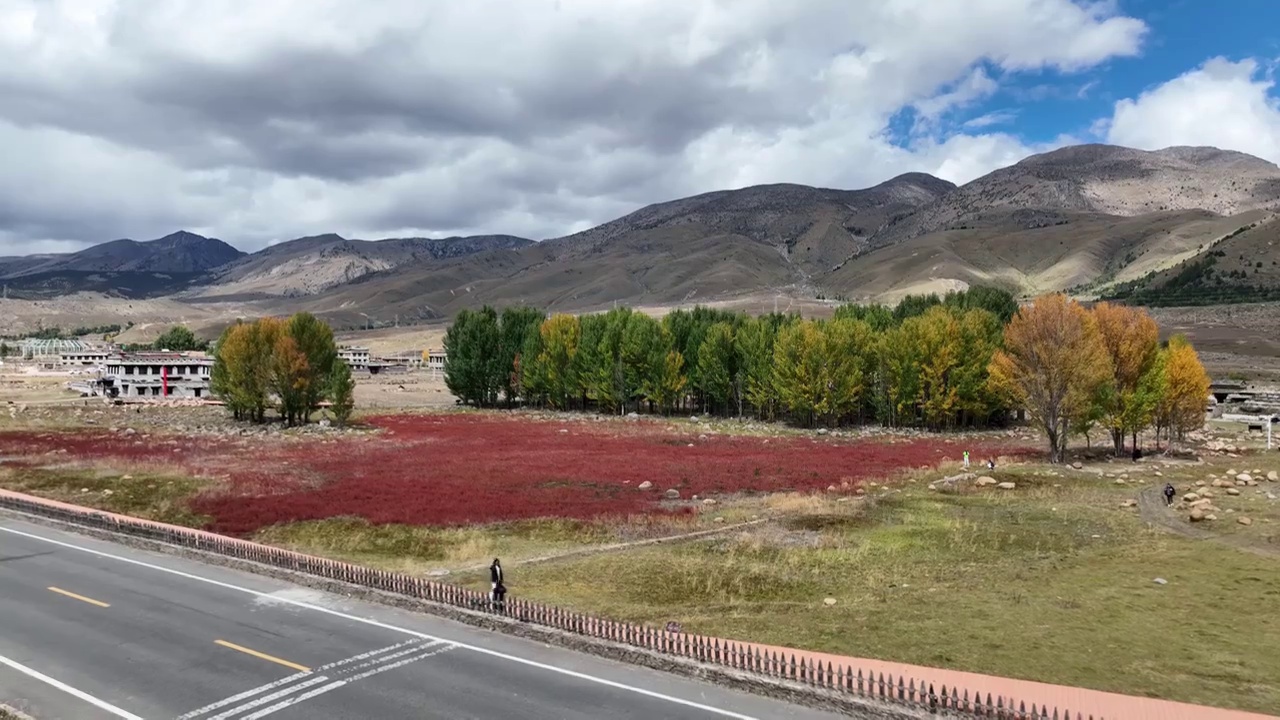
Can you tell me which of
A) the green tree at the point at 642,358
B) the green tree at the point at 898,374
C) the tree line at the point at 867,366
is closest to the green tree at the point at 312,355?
the tree line at the point at 867,366

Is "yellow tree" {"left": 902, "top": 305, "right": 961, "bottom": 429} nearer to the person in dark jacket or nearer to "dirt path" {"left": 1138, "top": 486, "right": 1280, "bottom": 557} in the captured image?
"dirt path" {"left": 1138, "top": 486, "right": 1280, "bottom": 557}

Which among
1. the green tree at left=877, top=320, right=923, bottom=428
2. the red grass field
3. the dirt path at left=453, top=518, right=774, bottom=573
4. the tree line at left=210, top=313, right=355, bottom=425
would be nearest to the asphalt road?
the dirt path at left=453, top=518, right=774, bottom=573

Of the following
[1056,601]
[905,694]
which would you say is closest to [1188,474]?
[1056,601]

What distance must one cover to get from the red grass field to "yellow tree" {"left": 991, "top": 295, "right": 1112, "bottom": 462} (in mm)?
7179

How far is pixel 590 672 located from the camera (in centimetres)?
2138

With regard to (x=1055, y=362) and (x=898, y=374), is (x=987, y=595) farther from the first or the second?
(x=898, y=374)

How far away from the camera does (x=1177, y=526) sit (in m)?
39.6

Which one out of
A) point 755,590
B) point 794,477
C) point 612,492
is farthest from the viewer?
point 794,477

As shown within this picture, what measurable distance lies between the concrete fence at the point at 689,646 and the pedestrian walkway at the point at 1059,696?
0.51 meters

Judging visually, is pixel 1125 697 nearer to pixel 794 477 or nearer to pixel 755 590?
pixel 755 590

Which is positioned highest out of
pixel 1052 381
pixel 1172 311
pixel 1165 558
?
pixel 1172 311

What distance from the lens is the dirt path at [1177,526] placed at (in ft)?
113

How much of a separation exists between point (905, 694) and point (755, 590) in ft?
37.9

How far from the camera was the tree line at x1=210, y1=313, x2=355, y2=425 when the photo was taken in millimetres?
98625
